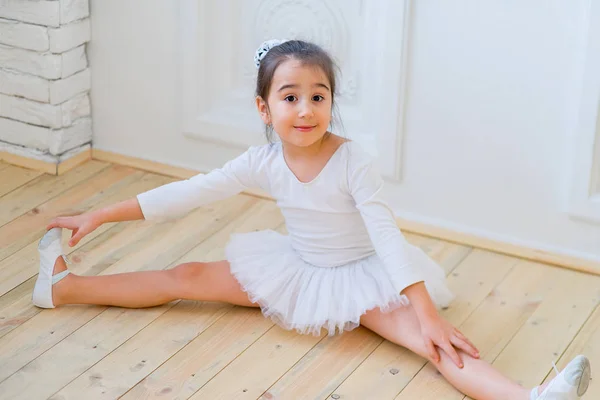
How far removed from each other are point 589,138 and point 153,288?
2.92 ft

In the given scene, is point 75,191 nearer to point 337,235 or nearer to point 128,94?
point 128,94

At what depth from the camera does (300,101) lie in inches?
64.6

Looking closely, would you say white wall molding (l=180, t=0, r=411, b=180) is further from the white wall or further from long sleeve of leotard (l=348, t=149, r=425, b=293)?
long sleeve of leotard (l=348, t=149, r=425, b=293)

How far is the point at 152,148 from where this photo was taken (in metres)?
2.45

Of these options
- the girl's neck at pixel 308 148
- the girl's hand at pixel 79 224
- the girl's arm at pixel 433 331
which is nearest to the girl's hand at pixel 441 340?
the girl's arm at pixel 433 331

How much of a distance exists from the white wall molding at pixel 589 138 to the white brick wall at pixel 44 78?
1.20 m

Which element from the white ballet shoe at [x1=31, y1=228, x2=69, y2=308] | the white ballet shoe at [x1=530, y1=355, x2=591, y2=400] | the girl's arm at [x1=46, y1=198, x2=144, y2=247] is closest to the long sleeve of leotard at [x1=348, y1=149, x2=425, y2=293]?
the white ballet shoe at [x1=530, y1=355, x2=591, y2=400]

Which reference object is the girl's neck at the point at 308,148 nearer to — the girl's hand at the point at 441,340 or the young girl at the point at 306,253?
the young girl at the point at 306,253

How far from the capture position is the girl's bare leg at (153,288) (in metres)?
1.81

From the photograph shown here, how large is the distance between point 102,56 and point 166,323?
90cm

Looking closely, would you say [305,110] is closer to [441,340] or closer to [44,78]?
[441,340]

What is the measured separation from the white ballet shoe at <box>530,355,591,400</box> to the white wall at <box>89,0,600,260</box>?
587 mm

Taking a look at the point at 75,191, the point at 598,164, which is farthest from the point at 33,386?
the point at 598,164

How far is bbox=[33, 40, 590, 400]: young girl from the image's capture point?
1.63m
